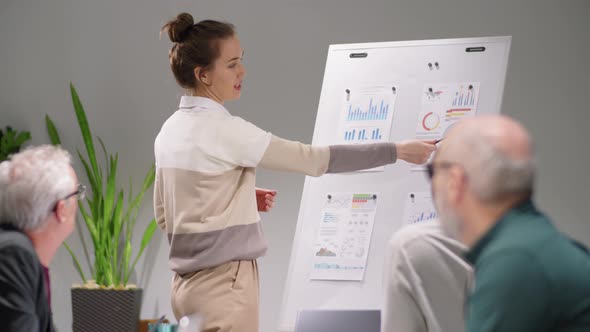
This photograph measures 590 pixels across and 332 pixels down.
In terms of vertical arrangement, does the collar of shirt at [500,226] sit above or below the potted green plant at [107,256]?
above

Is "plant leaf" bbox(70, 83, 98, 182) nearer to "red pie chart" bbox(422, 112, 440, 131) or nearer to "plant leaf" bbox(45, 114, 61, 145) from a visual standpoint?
"plant leaf" bbox(45, 114, 61, 145)

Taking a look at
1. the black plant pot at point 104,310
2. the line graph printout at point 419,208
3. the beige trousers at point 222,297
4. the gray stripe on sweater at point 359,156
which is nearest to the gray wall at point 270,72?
the black plant pot at point 104,310

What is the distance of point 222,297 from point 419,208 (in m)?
0.90

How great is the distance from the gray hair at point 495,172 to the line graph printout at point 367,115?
6.44ft

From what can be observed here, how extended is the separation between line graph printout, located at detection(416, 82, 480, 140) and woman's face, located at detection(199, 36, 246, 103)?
0.81 metres

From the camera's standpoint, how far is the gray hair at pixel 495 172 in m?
1.29

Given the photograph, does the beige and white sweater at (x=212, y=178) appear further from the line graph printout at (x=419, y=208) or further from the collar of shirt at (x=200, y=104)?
the line graph printout at (x=419, y=208)

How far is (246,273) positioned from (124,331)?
2.94m

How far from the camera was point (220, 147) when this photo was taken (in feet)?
8.98

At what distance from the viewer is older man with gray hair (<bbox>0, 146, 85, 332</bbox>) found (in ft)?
6.25

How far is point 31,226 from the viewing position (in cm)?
202

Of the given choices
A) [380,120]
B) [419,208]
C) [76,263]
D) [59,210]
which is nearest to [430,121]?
[380,120]

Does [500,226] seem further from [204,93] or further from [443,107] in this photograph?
[443,107]

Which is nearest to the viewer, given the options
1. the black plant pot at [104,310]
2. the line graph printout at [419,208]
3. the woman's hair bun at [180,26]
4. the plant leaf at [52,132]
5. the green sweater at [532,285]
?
the green sweater at [532,285]
